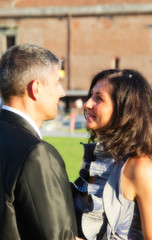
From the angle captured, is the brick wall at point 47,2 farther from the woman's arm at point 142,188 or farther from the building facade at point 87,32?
the woman's arm at point 142,188

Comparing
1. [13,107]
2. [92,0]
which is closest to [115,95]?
[13,107]

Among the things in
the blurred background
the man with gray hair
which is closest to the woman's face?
the man with gray hair

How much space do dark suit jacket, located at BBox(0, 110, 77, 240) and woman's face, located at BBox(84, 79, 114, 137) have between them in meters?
0.59

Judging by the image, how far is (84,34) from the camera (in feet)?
90.5

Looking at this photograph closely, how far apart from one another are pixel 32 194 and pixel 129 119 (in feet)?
2.49

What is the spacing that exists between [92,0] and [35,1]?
16.6 feet

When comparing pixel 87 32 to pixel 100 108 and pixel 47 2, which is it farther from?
pixel 100 108

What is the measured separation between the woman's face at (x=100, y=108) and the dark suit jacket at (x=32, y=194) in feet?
1.94

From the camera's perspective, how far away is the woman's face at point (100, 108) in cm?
216

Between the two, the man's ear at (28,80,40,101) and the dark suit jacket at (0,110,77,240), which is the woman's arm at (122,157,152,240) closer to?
the dark suit jacket at (0,110,77,240)

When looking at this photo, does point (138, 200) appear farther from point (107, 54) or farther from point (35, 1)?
point (35, 1)

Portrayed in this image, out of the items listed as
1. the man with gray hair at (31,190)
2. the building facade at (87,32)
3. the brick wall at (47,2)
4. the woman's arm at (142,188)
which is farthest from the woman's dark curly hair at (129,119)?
the brick wall at (47,2)

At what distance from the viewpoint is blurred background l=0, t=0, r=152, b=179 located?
26.6 m

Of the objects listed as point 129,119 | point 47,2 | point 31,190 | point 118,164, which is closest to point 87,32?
point 47,2
